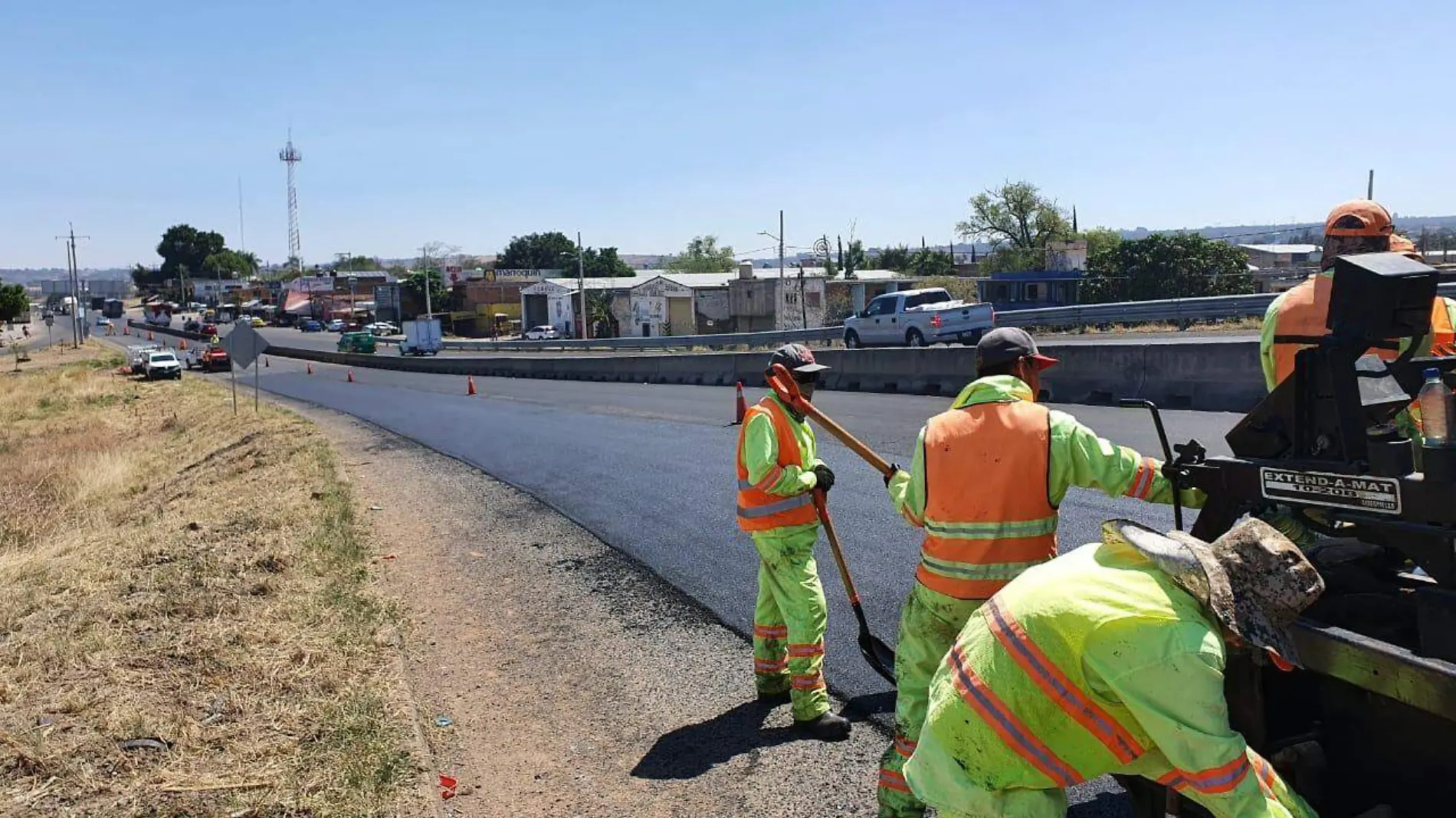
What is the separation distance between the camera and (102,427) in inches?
1260

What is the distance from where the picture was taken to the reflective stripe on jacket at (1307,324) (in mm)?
4031

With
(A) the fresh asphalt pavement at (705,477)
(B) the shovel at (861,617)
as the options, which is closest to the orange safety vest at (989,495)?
(A) the fresh asphalt pavement at (705,477)

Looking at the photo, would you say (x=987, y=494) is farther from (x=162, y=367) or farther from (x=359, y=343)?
(x=359, y=343)

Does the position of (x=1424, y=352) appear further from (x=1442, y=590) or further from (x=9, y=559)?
(x=9, y=559)

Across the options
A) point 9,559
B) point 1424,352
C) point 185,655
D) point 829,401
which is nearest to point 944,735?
point 1424,352

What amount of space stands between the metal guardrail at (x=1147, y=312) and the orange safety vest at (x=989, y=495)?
24.7 meters

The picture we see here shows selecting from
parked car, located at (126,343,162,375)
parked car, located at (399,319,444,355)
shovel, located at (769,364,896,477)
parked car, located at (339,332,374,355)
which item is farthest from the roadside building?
shovel, located at (769,364,896,477)

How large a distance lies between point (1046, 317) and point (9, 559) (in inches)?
1044

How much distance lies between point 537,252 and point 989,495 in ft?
490

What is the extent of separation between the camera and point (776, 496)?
214 inches

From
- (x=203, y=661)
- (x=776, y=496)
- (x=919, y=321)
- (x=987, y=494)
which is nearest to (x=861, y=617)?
(x=776, y=496)

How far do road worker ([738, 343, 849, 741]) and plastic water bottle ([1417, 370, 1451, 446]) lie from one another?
278cm

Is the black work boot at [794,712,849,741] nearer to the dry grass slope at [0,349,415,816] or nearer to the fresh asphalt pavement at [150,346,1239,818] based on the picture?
the fresh asphalt pavement at [150,346,1239,818]

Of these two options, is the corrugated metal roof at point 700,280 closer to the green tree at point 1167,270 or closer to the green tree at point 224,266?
the green tree at point 1167,270
